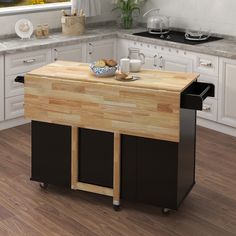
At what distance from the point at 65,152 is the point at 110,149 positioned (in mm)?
368

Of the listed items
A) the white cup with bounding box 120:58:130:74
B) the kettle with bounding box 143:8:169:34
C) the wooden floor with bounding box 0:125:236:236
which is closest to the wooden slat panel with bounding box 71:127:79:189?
the wooden floor with bounding box 0:125:236:236

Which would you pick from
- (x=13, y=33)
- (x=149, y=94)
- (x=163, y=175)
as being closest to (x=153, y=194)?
(x=163, y=175)

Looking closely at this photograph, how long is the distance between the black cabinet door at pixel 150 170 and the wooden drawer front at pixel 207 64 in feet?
6.49

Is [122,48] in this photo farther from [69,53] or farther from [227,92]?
[227,92]

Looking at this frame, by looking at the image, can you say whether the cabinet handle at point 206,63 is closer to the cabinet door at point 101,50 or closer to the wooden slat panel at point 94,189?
the cabinet door at point 101,50

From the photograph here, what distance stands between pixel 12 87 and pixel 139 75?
2078 mm

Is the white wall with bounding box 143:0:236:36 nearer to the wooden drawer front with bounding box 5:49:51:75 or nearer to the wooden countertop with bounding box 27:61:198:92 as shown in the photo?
the wooden drawer front with bounding box 5:49:51:75

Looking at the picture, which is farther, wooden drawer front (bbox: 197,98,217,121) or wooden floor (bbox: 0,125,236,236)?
wooden drawer front (bbox: 197,98,217,121)

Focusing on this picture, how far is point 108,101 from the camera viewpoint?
4.10 metres

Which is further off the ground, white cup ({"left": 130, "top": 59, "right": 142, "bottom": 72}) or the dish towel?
the dish towel

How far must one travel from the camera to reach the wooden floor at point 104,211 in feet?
13.1

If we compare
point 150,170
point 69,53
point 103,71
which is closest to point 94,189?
point 150,170

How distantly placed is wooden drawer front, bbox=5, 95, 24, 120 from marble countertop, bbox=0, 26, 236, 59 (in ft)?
1.60

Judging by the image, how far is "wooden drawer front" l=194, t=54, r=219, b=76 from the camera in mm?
5789
